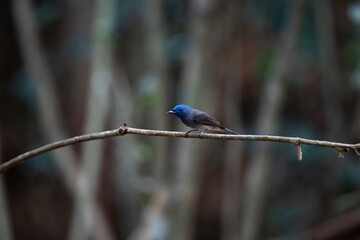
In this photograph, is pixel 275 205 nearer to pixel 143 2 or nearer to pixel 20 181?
pixel 143 2

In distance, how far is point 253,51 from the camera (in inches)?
366

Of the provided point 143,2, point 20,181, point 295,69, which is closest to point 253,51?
point 295,69

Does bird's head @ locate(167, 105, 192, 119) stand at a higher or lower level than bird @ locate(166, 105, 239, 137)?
higher

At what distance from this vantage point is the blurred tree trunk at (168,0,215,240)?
5.82 metres

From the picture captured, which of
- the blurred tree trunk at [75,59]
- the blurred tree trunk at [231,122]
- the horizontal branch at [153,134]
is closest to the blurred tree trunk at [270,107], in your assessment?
the blurred tree trunk at [231,122]

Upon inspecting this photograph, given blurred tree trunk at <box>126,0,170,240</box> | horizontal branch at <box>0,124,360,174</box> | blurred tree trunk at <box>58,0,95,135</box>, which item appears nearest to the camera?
horizontal branch at <box>0,124,360,174</box>

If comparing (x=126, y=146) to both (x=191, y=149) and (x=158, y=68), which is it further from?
(x=158, y=68)

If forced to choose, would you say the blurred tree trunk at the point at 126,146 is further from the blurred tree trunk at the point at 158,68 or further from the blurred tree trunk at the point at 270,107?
the blurred tree trunk at the point at 270,107

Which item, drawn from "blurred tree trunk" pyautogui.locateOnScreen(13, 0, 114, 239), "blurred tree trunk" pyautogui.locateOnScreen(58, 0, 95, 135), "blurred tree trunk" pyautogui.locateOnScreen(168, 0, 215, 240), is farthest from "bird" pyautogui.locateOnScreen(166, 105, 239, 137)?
"blurred tree trunk" pyautogui.locateOnScreen(58, 0, 95, 135)

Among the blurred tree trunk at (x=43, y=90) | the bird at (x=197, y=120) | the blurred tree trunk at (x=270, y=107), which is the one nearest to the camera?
the bird at (x=197, y=120)

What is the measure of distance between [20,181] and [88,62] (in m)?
3.15

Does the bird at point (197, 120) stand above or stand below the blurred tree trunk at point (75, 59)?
below

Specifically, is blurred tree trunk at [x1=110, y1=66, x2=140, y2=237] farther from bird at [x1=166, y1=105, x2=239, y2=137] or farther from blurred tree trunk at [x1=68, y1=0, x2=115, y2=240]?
bird at [x1=166, y1=105, x2=239, y2=137]

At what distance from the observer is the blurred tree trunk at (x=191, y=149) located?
5.82 m
